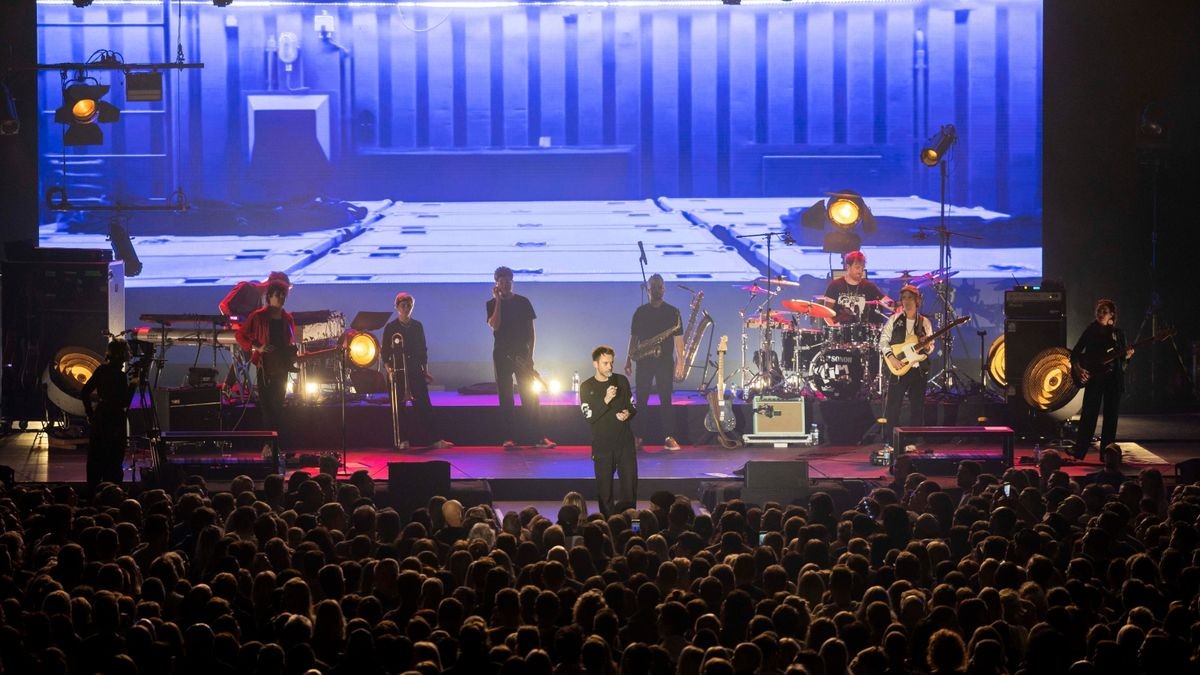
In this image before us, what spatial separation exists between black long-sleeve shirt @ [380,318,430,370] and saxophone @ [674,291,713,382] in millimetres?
2722

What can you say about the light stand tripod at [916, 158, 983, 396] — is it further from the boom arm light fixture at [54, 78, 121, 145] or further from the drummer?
the boom arm light fixture at [54, 78, 121, 145]

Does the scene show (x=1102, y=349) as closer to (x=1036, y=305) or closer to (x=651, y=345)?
(x=1036, y=305)

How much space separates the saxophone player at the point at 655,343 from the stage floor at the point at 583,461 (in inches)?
26.2

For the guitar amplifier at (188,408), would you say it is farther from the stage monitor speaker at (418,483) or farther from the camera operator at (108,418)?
the stage monitor speaker at (418,483)

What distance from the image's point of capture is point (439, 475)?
1091 cm

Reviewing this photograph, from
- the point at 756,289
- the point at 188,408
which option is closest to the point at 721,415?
the point at 756,289

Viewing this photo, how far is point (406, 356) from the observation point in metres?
14.8

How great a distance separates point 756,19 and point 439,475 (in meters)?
8.86

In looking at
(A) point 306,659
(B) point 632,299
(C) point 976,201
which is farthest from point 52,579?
(C) point 976,201

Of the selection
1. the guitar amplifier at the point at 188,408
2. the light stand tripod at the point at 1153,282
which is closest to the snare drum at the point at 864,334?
the light stand tripod at the point at 1153,282

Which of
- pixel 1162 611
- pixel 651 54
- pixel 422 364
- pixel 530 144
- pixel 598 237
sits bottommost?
pixel 1162 611

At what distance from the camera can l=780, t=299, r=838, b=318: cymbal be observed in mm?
15227

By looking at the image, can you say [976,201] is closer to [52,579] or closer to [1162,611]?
[1162,611]

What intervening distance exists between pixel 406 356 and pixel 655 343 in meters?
2.57
